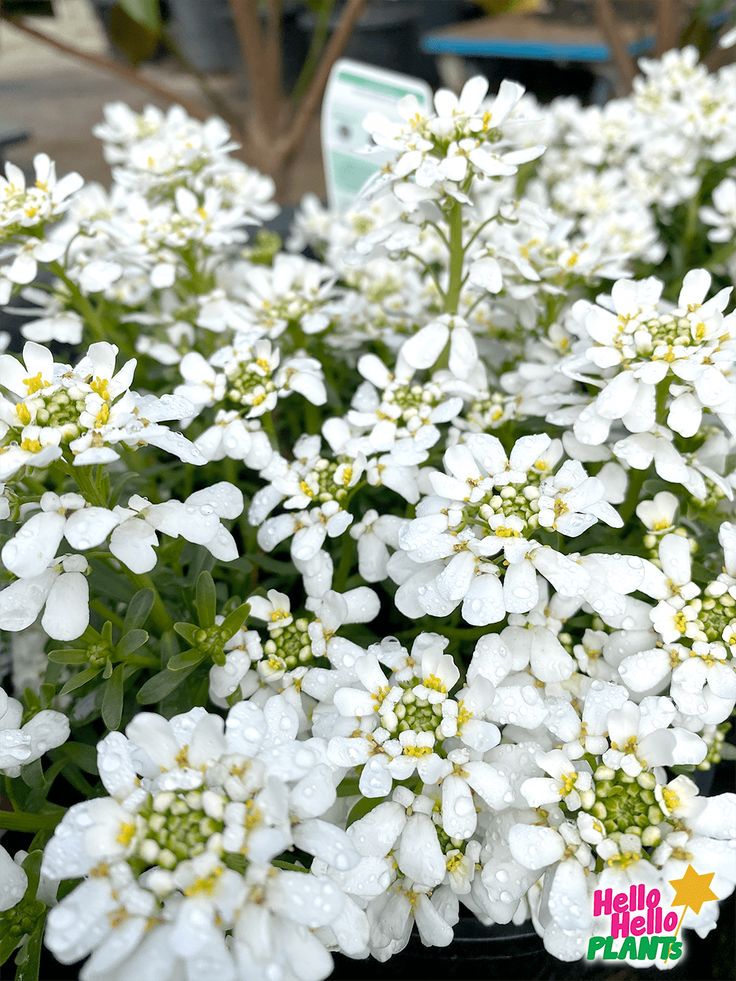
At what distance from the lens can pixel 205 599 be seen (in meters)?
0.93

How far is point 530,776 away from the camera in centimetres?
87

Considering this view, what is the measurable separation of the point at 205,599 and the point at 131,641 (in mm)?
86

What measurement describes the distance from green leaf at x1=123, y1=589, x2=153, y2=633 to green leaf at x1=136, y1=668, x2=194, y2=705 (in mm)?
59

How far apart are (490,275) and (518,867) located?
70cm

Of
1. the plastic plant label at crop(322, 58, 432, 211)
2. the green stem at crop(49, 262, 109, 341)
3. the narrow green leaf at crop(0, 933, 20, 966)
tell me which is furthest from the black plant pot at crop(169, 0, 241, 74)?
the narrow green leaf at crop(0, 933, 20, 966)

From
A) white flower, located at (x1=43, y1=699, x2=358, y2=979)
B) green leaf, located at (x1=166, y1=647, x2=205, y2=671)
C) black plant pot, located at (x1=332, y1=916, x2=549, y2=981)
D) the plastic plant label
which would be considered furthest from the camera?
the plastic plant label

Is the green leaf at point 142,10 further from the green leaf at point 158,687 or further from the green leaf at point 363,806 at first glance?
the green leaf at point 363,806

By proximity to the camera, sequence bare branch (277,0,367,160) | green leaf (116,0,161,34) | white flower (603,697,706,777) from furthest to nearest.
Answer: bare branch (277,0,367,160)
green leaf (116,0,161,34)
white flower (603,697,706,777)

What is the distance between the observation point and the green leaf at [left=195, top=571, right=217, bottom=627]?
927 mm

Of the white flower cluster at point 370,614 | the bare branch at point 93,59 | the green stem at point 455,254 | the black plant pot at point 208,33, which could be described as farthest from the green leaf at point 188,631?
the black plant pot at point 208,33

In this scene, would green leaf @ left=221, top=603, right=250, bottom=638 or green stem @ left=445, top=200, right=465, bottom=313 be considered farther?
green stem @ left=445, top=200, right=465, bottom=313

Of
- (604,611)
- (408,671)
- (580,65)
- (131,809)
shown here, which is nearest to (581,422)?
(604,611)

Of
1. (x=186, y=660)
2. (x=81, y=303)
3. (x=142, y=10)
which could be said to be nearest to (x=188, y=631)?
(x=186, y=660)

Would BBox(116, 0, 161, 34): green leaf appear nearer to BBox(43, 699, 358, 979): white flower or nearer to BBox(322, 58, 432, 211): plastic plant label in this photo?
BBox(322, 58, 432, 211): plastic plant label
